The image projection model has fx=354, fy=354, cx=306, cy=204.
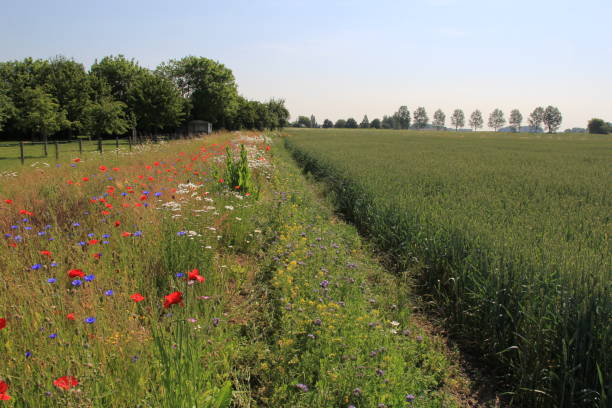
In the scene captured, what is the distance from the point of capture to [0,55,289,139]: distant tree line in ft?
87.6

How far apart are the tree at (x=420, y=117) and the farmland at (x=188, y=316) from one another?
19117cm

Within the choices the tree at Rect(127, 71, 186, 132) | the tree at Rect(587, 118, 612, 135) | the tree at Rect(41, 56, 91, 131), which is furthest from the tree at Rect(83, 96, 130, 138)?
the tree at Rect(587, 118, 612, 135)

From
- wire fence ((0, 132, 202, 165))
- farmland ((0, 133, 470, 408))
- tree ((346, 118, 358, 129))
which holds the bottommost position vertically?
farmland ((0, 133, 470, 408))

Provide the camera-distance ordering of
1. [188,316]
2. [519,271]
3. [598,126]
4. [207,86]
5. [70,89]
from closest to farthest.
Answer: [188,316] < [519,271] < [70,89] < [207,86] < [598,126]

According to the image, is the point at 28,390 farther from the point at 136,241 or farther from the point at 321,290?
the point at 321,290

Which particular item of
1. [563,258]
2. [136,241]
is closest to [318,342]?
[136,241]

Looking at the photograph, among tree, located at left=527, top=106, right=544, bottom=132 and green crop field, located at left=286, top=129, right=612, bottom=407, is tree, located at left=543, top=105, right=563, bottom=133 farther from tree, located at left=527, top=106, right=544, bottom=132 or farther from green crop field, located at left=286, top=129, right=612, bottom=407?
green crop field, located at left=286, top=129, right=612, bottom=407

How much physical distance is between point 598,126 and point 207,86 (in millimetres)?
113782

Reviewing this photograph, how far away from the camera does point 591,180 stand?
1091cm

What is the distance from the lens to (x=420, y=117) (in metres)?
184

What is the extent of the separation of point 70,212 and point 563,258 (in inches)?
242

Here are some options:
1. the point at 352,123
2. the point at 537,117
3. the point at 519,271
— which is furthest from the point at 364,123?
the point at 519,271

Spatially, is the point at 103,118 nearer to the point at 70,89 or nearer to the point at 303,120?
the point at 70,89

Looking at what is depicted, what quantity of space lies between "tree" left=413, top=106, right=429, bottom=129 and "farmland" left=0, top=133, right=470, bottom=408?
627 feet
